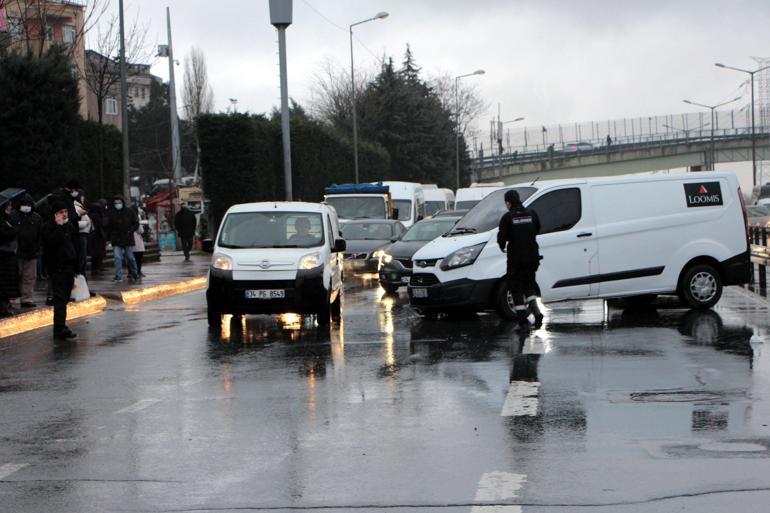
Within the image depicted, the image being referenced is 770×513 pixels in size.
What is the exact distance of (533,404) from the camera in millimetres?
9828

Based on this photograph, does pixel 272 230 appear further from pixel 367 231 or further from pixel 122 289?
pixel 367 231

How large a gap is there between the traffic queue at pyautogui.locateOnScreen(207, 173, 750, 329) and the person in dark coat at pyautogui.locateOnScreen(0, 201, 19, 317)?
2987 mm

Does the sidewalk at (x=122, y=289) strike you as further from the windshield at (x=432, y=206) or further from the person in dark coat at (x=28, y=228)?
the windshield at (x=432, y=206)

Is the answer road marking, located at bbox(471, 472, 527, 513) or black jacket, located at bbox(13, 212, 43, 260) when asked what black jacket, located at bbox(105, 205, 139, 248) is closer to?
black jacket, located at bbox(13, 212, 43, 260)

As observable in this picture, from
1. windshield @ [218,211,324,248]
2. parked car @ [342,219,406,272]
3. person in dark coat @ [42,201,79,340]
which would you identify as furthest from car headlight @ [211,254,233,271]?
parked car @ [342,219,406,272]

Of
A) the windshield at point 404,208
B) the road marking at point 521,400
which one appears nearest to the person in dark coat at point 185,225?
the windshield at point 404,208

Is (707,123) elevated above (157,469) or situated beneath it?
elevated above

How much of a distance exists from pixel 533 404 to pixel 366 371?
264cm

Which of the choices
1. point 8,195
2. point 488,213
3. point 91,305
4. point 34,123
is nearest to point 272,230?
point 488,213

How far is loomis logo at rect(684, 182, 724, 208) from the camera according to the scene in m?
17.3

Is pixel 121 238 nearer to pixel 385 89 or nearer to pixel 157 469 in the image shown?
pixel 157 469

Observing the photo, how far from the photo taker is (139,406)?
10250 mm

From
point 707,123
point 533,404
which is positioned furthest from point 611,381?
point 707,123

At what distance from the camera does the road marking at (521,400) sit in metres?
9.45
